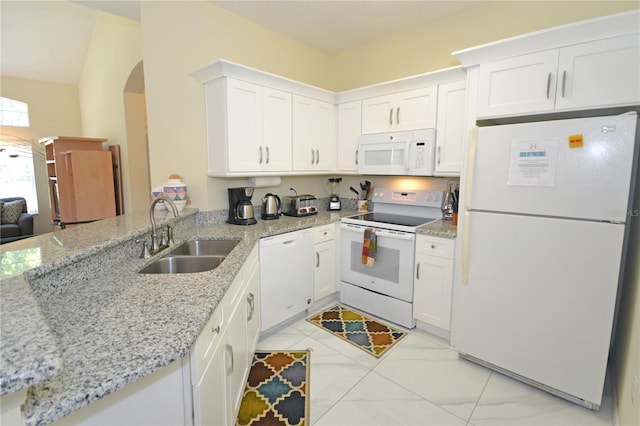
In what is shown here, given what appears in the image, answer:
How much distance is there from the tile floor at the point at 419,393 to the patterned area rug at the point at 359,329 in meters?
0.08

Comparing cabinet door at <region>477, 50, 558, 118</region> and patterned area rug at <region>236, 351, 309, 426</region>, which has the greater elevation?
cabinet door at <region>477, 50, 558, 118</region>

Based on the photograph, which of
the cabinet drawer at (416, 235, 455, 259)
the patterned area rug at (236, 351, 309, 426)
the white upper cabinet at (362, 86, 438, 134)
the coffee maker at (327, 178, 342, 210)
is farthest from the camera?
the coffee maker at (327, 178, 342, 210)

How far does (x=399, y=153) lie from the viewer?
9.95ft

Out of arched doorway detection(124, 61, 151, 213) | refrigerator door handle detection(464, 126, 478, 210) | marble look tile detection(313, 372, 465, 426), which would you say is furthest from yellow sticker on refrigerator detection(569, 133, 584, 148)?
arched doorway detection(124, 61, 151, 213)

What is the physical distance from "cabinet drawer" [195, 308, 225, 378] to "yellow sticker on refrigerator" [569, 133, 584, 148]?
2.12 metres

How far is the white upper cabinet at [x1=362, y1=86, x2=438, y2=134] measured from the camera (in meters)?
2.84

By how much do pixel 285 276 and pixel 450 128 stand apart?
76.7 inches

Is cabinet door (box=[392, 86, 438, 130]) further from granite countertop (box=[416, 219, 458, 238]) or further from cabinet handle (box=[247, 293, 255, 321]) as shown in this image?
cabinet handle (box=[247, 293, 255, 321])

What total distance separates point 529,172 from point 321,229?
1.75 m

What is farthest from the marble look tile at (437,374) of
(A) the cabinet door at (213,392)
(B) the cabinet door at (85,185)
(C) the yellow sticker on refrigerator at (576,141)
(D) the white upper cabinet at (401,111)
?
(B) the cabinet door at (85,185)

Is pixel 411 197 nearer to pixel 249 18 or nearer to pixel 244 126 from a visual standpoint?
pixel 244 126

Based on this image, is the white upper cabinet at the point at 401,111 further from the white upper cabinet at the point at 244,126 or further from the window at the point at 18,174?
the window at the point at 18,174

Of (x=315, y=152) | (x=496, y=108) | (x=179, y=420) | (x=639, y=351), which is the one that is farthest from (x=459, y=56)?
(x=179, y=420)

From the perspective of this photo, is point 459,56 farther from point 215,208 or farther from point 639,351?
point 215,208
